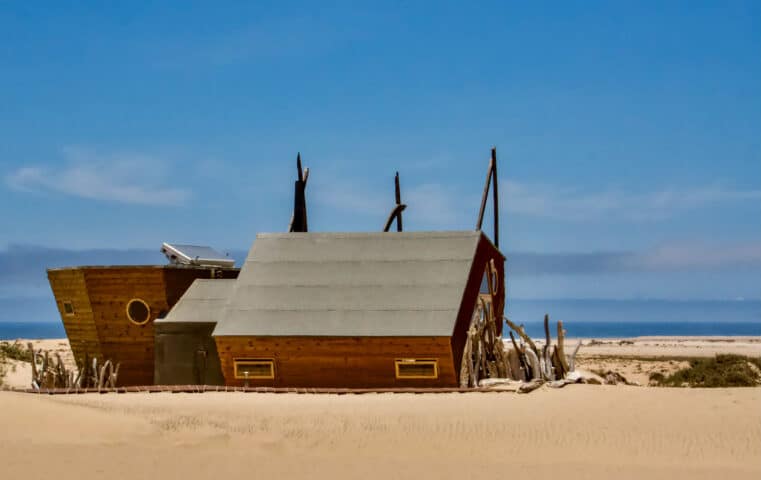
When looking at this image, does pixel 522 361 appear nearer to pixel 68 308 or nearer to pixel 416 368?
pixel 416 368

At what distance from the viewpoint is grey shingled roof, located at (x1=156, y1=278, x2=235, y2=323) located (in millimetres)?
26734

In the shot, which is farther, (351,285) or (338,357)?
(351,285)

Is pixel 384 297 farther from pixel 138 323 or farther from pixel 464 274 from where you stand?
pixel 138 323

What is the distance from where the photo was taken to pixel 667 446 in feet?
55.3

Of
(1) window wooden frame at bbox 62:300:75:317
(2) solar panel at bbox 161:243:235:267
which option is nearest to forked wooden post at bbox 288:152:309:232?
(2) solar panel at bbox 161:243:235:267

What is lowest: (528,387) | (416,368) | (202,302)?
(528,387)

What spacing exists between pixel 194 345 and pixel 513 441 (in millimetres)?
12258

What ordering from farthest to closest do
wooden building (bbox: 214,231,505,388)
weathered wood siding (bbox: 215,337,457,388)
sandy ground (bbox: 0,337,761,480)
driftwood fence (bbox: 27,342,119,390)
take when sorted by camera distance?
driftwood fence (bbox: 27,342,119,390)
wooden building (bbox: 214,231,505,388)
weathered wood siding (bbox: 215,337,457,388)
sandy ground (bbox: 0,337,761,480)

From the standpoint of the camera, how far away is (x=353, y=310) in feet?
81.4

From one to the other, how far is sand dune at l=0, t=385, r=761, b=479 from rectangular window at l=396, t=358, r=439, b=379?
100.0 inches

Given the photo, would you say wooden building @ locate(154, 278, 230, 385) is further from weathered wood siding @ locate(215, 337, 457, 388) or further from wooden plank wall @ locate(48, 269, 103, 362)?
wooden plank wall @ locate(48, 269, 103, 362)

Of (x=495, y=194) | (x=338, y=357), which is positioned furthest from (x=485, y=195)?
(x=338, y=357)

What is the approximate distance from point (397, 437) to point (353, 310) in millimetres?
7446

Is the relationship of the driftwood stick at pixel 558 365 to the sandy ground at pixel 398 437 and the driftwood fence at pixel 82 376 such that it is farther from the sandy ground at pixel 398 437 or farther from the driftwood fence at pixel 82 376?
the driftwood fence at pixel 82 376
